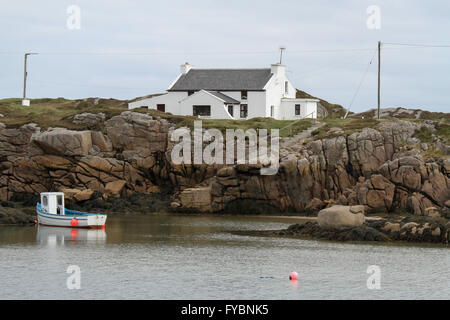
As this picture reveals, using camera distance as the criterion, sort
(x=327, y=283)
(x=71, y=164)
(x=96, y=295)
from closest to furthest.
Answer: (x=96, y=295) → (x=327, y=283) → (x=71, y=164)

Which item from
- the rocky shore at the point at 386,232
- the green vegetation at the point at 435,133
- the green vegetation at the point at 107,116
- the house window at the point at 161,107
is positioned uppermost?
the house window at the point at 161,107

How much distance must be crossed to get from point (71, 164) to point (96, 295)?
4742cm

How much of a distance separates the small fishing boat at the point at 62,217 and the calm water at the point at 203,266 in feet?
5.10

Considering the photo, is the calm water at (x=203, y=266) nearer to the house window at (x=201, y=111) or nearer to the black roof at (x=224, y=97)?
the house window at (x=201, y=111)

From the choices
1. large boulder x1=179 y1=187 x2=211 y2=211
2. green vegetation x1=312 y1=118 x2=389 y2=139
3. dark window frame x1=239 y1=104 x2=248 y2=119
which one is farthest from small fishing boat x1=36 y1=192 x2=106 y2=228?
dark window frame x1=239 y1=104 x2=248 y2=119

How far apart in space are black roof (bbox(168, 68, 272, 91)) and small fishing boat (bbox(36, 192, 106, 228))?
35.0 m

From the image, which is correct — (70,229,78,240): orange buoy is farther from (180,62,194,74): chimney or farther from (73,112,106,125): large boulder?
(180,62,194,74): chimney

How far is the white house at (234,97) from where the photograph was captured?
9525cm

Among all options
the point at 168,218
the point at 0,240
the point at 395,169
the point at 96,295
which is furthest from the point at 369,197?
the point at 96,295

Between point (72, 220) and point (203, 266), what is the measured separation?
77.9 ft

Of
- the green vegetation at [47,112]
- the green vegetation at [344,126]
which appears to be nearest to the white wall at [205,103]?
the green vegetation at [47,112]

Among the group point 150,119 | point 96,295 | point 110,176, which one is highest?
point 150,119

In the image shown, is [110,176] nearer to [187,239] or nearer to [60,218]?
[60,218]

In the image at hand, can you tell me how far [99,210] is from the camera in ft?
256
